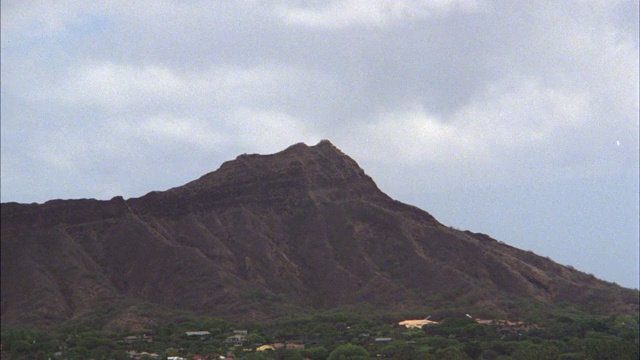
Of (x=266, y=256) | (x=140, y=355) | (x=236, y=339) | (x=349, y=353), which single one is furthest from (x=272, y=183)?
(x=349, y=353)

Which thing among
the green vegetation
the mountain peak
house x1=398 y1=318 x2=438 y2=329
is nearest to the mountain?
the mountain peak

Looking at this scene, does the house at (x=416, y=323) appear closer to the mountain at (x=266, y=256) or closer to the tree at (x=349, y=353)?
the mountain at (x=266, y=256)

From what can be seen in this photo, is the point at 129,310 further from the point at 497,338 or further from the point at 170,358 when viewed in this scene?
the point at 497,338

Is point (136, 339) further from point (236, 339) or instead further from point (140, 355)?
point (140, 355)

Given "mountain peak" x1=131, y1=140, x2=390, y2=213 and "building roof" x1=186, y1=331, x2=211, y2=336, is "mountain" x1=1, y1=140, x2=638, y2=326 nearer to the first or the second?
"mountain peak" x1=131, y1=140, x2=390, y2=213

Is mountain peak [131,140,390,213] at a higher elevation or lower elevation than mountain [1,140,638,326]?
higher

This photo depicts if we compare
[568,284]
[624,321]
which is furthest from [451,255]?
[624,321]

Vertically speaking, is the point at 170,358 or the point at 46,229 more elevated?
the point at 46,229
